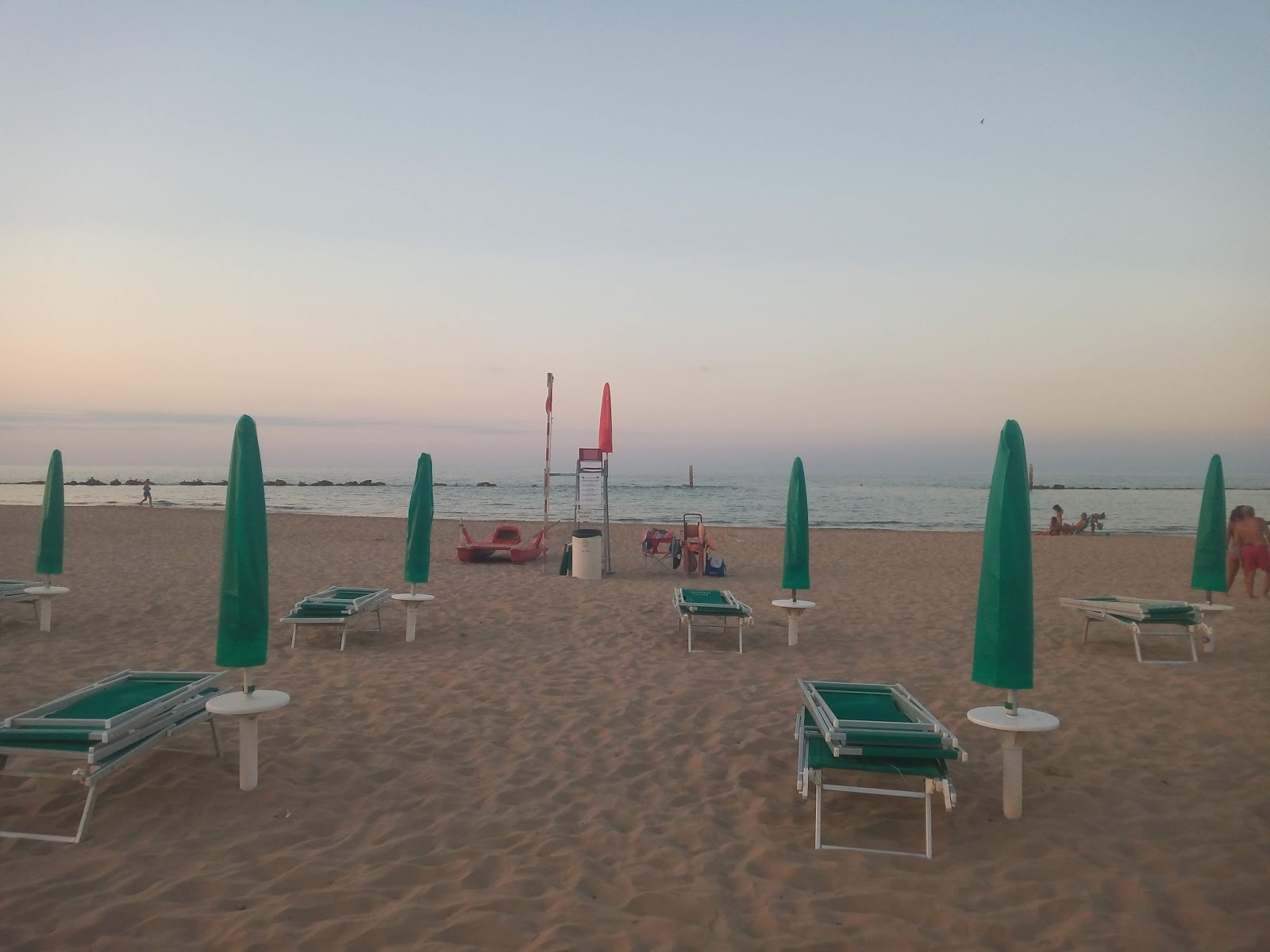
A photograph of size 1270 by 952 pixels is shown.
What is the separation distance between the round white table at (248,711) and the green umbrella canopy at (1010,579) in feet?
12.2

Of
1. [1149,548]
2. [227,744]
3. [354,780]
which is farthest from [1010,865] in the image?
[1149,548]

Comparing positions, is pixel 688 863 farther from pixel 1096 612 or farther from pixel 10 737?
pixel 1096 612

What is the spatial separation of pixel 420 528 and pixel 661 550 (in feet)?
25.5

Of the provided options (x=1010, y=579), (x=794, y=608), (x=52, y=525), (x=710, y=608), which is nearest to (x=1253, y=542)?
(x=794, y=608)

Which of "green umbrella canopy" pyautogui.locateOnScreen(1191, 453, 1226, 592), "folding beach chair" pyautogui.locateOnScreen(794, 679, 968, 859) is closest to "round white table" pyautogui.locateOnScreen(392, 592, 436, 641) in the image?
"folding beach chair" pyautogui.locateOnScreen(794, 679, 968, 859)

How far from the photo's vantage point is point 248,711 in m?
4.14

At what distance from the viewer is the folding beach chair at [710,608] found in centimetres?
800

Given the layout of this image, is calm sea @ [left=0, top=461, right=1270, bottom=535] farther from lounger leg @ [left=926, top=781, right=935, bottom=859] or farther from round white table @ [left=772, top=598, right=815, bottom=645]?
lounger leg @ [left=926, top=781, right=935, bottom=859]

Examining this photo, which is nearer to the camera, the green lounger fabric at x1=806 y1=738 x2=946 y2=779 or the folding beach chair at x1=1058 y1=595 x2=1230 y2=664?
the green lounger fabric at x1=806 y1=738 x2=946 y2=779

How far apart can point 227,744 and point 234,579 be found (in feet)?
5.00

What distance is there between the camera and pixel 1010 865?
3686 millimetres

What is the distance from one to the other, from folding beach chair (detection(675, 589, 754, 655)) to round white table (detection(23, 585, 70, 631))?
6335 millimetres

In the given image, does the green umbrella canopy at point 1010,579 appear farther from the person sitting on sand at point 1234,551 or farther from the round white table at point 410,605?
the person sitting on sand at point 1234,551

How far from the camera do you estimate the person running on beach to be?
9.98m
